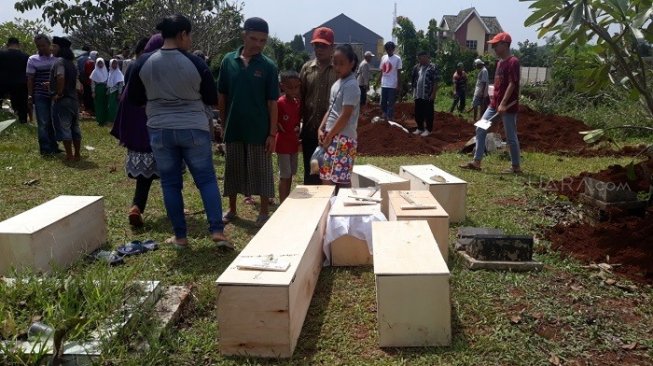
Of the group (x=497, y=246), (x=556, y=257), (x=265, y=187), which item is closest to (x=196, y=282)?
(x=265, y=187)

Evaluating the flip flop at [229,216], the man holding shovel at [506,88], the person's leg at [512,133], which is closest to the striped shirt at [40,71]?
the flip flop at [229,216]

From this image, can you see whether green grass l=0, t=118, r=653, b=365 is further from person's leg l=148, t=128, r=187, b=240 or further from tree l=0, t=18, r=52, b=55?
tree l=0, t=18, r=52, b=55

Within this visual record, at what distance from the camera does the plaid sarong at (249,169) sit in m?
4.92

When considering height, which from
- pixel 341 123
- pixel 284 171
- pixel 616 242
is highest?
pixel 341 123

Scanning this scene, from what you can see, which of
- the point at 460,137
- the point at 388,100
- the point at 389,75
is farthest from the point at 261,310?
the point at 388,100

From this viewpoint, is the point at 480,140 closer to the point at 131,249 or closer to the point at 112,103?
the point at 131,249

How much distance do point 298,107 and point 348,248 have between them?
186cm

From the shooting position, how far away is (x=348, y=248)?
13.5ft

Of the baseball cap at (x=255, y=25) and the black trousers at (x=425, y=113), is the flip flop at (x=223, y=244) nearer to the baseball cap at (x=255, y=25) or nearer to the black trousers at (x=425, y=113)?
the baseball cap at (x=255, y=25)

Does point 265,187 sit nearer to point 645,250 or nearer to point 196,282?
point 196,282

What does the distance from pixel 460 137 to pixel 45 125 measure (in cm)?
767

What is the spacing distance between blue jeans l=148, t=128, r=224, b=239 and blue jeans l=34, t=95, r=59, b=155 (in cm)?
488

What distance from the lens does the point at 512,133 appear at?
7.32 metres

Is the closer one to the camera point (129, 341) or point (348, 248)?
point (129, 341)
